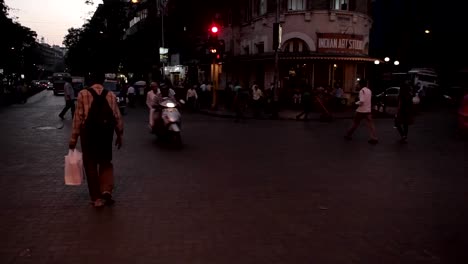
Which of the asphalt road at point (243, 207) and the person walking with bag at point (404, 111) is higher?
the person walking with bag at point (404, 111)

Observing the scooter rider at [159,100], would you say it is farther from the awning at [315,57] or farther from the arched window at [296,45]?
the arched window at [296,45]

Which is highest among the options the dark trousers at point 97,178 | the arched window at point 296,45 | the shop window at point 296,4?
the shop window at point 296,4

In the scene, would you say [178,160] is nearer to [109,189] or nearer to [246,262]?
[109,189]

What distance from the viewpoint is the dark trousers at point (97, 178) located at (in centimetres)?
634

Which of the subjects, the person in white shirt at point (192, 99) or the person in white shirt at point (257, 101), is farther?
the person in white shirt at point (192, 99)

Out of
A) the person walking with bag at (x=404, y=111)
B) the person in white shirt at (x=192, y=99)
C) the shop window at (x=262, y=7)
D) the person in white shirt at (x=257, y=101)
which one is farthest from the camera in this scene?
the shop window at (x=262, y=7)

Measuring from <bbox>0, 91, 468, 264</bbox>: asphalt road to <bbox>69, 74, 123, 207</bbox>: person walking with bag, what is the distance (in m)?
0.29

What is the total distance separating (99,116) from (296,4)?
24580 mm

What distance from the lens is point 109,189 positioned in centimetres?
647

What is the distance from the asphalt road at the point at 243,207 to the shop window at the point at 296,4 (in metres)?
18.6

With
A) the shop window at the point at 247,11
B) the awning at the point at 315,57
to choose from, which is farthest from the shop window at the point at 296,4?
the shop window at the point at 247,11

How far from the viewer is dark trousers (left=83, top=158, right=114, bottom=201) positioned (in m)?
6.34

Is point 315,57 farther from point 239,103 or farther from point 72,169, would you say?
point 72,169

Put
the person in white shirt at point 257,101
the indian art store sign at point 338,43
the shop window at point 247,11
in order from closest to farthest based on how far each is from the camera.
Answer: the person in white shirt at point 257,101, the indian art store sign at point 338,43, the shop window at point 247,11
